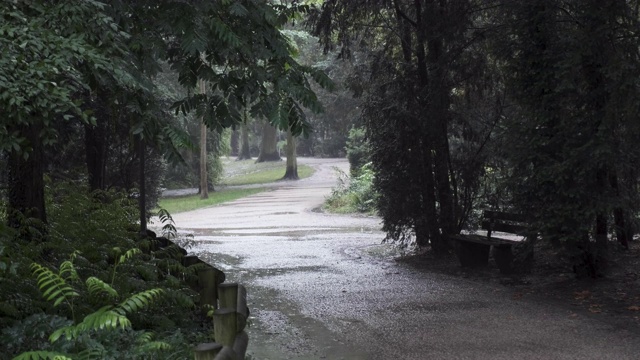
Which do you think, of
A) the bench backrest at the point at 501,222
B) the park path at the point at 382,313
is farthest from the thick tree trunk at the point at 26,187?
the bench backrest at the point at 501,222

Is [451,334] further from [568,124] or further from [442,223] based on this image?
[442,223]

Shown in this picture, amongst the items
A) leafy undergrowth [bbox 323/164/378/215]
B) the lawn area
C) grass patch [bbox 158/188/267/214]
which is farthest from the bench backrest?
grass patch [bbox 158/188/267/214]

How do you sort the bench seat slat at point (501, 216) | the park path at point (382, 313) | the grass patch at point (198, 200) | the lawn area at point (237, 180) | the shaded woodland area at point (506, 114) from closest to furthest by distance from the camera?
the park path at point (382, 313) < the shaded woodland area at point (506, 114) < the bench seat slat at point (501, 216) < the grass patch at point (198, 200) < the lawn area at point (237, 180)

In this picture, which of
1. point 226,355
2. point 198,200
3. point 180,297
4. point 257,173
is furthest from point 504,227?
point 257,173

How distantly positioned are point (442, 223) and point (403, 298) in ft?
13.1

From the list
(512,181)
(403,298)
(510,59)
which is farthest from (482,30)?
(403,298)

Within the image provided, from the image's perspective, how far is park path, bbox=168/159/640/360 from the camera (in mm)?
7812

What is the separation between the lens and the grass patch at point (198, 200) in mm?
32156

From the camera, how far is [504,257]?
12.5m

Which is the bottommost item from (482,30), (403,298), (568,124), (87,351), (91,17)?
(403,298)

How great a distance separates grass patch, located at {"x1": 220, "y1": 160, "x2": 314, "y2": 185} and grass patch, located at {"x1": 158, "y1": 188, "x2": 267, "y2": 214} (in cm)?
729

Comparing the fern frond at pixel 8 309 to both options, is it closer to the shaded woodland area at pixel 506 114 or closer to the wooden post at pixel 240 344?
the wooden post at pixel 240 344

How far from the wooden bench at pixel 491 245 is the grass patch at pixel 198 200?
18.4 metres

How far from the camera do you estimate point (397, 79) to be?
47.7 ft
